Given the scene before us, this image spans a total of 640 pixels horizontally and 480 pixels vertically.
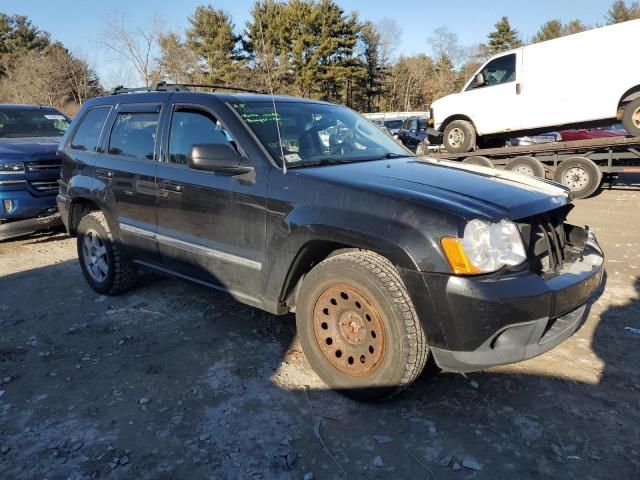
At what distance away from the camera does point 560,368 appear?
321cm

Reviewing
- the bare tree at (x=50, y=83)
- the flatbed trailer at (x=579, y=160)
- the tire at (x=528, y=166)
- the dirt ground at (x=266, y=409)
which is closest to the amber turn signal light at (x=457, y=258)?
the dirt ground at (x=266, y=409)

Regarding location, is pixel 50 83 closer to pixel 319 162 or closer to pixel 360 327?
pixel 319 162

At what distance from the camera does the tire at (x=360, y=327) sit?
8.52ft

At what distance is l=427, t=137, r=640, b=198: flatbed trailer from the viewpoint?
9102mm

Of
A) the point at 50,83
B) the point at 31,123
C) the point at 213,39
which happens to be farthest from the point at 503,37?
the point at 31,123

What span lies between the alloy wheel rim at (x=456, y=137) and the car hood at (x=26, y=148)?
8.16 metres

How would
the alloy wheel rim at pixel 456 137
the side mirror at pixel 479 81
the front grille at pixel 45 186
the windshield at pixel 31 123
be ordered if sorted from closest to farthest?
the front grille at pixel 45 186
the windshield at pixel 31 123
the side mirror at pixel 479 81
the alloy wheel rim at pixel 456 137

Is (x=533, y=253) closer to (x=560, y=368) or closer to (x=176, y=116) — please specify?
(x=560, y=368)

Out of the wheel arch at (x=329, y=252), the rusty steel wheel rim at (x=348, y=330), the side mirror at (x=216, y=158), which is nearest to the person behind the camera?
the wheel arch at (x=329, y=252)

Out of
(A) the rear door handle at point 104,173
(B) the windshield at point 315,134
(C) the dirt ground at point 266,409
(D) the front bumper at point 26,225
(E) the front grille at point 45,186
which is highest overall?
(B) the windshield at point 315,134

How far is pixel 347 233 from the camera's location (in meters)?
2.71

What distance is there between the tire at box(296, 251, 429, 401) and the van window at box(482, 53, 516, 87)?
872 centimetres

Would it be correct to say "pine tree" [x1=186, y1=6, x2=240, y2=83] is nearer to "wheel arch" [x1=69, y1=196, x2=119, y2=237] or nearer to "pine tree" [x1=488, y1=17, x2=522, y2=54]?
"pine tree" [x1=488, y1=17, x2=522, y2=54]

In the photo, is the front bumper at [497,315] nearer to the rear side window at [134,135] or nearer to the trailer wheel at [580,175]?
the rear side window at [134,135]
